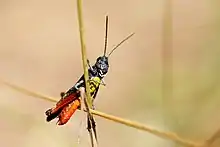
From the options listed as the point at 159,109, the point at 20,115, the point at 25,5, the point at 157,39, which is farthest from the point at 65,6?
the point at 159,109

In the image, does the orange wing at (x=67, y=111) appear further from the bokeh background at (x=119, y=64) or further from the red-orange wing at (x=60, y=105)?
the bokeh background at (x=119, y=64)

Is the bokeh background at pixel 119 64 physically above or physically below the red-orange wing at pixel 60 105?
above

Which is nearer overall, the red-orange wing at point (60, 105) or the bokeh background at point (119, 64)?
the red-orange wing at point (60, 105)

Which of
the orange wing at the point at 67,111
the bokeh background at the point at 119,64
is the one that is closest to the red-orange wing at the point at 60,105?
the orange wing at the point at 67,111

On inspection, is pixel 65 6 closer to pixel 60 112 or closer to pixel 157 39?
pixel 157 39

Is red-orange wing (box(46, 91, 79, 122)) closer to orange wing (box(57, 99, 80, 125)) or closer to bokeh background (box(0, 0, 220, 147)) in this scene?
orange wing (box(57, 99, 80, 125))

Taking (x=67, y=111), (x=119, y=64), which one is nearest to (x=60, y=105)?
(x=67, y=111)

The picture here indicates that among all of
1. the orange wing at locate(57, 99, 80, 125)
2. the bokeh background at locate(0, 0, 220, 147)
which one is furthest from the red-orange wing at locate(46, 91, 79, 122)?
the bokeh background at locate(0, 0, 220, 147)

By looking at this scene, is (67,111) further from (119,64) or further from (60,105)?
(119,64)
